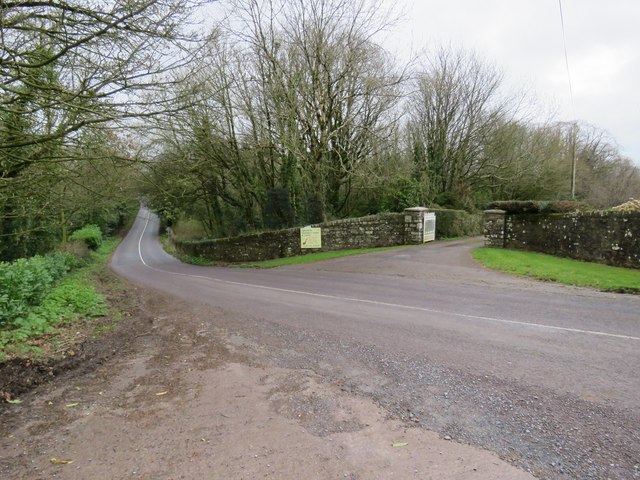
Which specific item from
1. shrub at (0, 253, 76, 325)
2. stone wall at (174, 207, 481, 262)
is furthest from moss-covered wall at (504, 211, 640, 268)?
shrub at (0, 253, 76, 325)

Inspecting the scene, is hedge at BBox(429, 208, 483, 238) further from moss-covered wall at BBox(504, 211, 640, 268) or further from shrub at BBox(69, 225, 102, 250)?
shrub at BBox(69, 225, 102, 250)

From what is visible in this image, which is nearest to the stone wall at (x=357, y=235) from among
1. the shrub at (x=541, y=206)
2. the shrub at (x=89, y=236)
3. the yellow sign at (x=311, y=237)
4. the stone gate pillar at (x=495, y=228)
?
the yellow sign at (x=311, y=237)

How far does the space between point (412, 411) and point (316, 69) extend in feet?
65.3

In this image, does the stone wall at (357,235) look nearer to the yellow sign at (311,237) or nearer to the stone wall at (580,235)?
the yellow sign at (311,237)

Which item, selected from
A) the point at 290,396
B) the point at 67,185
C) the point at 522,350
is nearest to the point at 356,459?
the point at 290,396

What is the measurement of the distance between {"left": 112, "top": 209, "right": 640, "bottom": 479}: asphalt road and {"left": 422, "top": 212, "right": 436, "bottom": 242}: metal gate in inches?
429

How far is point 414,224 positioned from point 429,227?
1.39 m

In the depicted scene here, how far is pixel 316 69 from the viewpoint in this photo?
2055 cm

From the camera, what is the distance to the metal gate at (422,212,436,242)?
72.2 ft

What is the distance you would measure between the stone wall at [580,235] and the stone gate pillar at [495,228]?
0.14 ft

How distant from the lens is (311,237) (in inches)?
872

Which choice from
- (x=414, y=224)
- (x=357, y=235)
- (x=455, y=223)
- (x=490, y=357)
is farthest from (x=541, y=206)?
(x=490, y=357)

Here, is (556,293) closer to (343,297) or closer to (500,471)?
(343,297)

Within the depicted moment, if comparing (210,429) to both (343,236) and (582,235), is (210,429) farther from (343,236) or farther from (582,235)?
(343,236)
